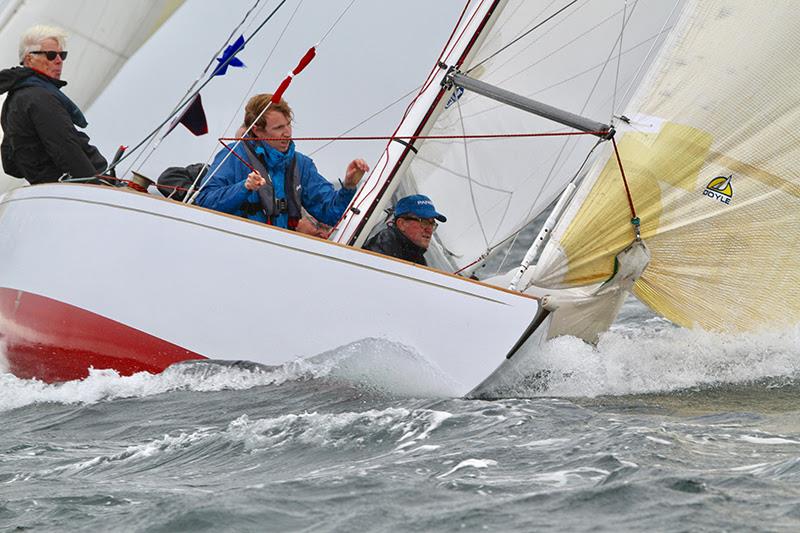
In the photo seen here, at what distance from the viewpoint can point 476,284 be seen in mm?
4785

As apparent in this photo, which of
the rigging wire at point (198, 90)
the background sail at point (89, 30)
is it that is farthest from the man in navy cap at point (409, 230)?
the background sail at point (89, 30)

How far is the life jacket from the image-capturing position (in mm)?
5551

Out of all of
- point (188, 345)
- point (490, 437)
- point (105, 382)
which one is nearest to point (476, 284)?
point (490, 437)

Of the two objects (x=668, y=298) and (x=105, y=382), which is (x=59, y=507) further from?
(x=668, y=298)

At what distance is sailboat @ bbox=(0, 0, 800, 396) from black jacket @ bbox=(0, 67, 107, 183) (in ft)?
1.14

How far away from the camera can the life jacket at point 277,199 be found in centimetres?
555

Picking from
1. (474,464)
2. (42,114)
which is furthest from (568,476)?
(42,114)

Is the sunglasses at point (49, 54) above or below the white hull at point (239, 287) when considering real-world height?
above

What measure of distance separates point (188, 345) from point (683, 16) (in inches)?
91.5

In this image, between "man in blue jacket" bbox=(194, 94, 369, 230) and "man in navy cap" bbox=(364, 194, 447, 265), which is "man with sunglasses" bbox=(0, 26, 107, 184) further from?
"man in navy cap" bbox=(364, 194, 447, 265)

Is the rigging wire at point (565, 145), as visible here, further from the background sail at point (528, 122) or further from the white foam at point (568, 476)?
the white foam at point (568, 476)

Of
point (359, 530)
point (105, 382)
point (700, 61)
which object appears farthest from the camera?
point (105, 382)

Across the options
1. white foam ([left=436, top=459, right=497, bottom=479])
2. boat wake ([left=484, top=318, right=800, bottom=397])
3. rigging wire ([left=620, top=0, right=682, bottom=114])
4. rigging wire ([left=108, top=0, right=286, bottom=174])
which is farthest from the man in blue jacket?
white foam ([left=436, top=459, right=497, bottom=479])

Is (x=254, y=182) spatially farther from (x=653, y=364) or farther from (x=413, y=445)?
(x=653, y=364)
